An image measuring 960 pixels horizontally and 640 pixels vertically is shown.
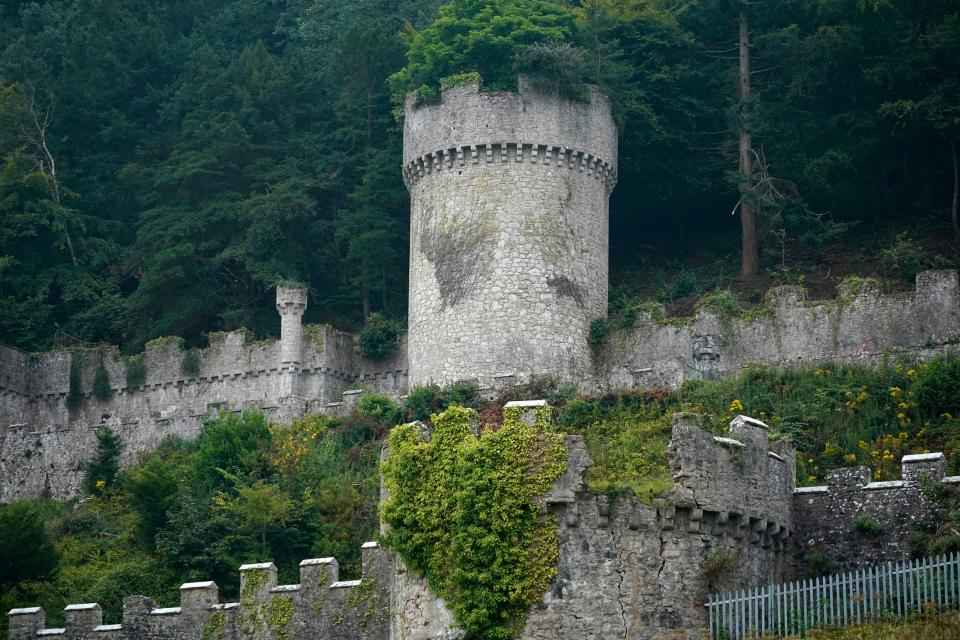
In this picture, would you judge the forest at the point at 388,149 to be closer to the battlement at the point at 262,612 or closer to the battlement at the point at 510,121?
the battlement at the point at 510,121

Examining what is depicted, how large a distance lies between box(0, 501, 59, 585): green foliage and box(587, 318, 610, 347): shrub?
14.1 meters

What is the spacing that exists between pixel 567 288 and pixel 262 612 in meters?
16.5

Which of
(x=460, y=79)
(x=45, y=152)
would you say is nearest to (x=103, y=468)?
(x=460, y=79)

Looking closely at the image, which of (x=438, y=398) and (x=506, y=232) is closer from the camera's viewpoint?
(x=438, y=398)

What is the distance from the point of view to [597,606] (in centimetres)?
2541

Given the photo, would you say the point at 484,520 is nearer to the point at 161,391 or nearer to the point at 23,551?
the point at 23,551

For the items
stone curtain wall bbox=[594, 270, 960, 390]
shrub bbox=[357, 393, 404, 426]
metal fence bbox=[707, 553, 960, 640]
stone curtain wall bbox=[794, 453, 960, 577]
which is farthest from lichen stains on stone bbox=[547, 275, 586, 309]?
metal fence bbox=[707, 553, 960, 640]

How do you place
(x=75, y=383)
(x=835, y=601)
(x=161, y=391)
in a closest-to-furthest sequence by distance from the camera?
(x=835, y=601), (x=161, y=391), (x=75, y=383)

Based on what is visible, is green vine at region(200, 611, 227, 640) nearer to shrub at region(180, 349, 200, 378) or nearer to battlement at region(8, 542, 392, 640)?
battlement at region(8, 542, 392, 640)

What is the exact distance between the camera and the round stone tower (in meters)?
47.1

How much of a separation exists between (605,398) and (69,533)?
37.4 ft

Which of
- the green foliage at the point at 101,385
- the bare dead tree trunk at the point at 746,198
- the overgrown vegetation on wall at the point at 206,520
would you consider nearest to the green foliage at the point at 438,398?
the overgrown vegetation on wall at the point at 206,520

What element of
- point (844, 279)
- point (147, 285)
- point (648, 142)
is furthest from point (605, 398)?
point (147, 285)

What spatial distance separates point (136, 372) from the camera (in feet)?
176
